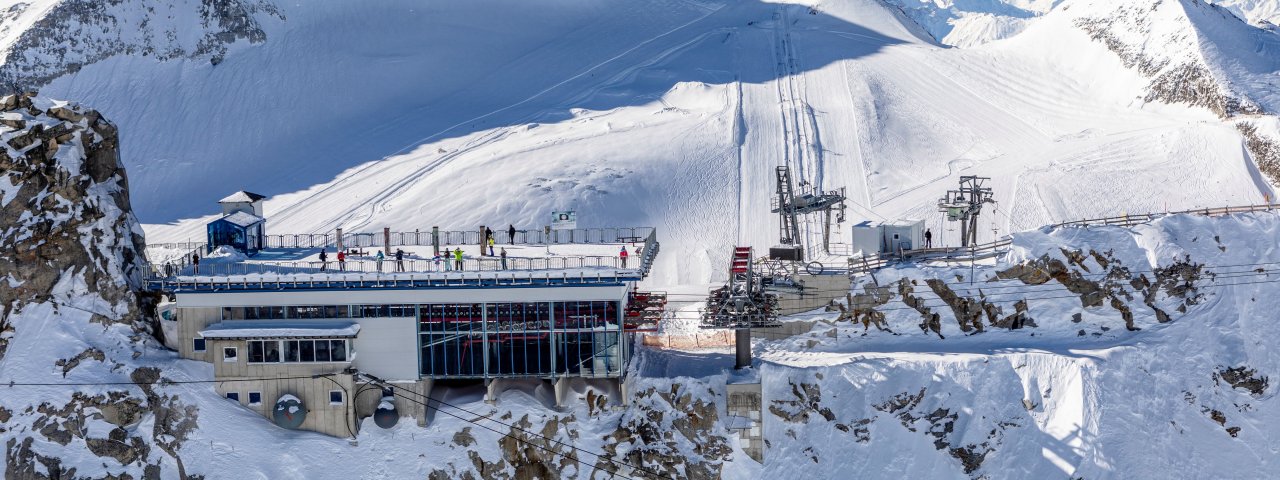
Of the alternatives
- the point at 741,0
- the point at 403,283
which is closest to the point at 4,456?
the point at 403,283

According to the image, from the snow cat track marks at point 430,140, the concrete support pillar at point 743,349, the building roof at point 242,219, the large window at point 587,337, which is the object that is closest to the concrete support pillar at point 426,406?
the large window at point 587,337

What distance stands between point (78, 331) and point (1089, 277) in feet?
156

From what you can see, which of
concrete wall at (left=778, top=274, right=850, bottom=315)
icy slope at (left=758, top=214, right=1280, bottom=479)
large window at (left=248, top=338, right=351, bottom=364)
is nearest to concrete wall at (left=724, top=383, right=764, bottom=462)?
icy slope at (left=758, top=214, right=1280, bottom=479)

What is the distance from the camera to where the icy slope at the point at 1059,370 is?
63.9 m

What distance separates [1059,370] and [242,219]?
40.9 metres

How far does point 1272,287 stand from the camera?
71.4 metres

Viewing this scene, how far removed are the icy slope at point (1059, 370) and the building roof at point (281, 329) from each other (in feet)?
62.5

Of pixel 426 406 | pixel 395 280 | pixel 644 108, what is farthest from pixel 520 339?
pixel 644 108

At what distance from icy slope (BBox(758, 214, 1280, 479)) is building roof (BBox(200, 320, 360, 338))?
62.5ft

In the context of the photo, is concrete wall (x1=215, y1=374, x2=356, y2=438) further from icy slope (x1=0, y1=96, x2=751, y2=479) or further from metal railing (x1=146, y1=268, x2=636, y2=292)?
metal railing (x1=146, y1=268, x2=636, y2=292)

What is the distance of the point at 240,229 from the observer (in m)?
72.8

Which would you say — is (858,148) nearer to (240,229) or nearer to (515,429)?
(240,229)

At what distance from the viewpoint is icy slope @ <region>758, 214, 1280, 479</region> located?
2517 inches

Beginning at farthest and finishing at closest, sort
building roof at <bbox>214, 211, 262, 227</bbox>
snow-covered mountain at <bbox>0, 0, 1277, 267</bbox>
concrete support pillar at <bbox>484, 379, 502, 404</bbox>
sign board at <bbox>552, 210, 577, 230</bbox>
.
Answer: snow-covered mountain at <bbox>0, 0, 1277, 267</bbox> < sign board at <bbox>552, 210, 577, 230</bbox> < building roof at <bbox>214, 211, 262, 227</bbox> < concrete support pillar at <bbox>484, 379, 502, 404</bbox>
